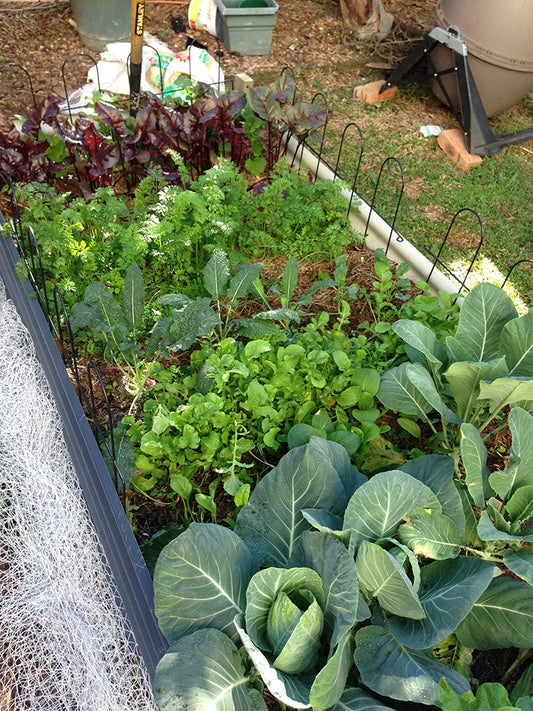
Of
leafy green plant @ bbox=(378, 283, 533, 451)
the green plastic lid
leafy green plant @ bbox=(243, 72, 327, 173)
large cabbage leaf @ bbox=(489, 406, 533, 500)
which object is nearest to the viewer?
large cabbage leaf @ bbox=(489, 406, 533, 500)

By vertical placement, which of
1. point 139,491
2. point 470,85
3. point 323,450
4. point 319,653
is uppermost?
point 470,85

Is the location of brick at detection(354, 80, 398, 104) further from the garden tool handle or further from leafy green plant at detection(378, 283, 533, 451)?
leafy green plant at detection(378, 283, 533, 451)

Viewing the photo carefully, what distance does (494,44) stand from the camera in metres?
4.32

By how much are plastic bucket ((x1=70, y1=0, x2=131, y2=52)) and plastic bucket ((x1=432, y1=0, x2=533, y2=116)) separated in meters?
2.54

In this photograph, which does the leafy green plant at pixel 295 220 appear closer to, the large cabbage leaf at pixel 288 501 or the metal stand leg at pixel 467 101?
the large cabbage leaf at pixel 288 501

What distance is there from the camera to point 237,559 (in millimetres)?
1648

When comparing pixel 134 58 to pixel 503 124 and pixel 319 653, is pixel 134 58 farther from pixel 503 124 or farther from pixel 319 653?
pixel 319 653

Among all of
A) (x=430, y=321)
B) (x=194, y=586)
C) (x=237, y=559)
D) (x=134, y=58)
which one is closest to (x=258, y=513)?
(x=237, y=559)

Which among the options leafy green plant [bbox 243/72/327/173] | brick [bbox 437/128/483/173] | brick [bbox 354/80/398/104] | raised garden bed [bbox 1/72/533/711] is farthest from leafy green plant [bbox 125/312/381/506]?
brick [bbox 354/80/398/104]

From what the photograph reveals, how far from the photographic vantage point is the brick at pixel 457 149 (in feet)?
14.6

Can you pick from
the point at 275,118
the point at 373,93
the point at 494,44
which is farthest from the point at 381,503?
the point at 373,93

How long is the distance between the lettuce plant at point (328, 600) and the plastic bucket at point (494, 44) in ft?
12.5

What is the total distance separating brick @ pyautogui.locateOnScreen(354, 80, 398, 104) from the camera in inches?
199

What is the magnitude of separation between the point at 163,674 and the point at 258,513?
19.9 inches
